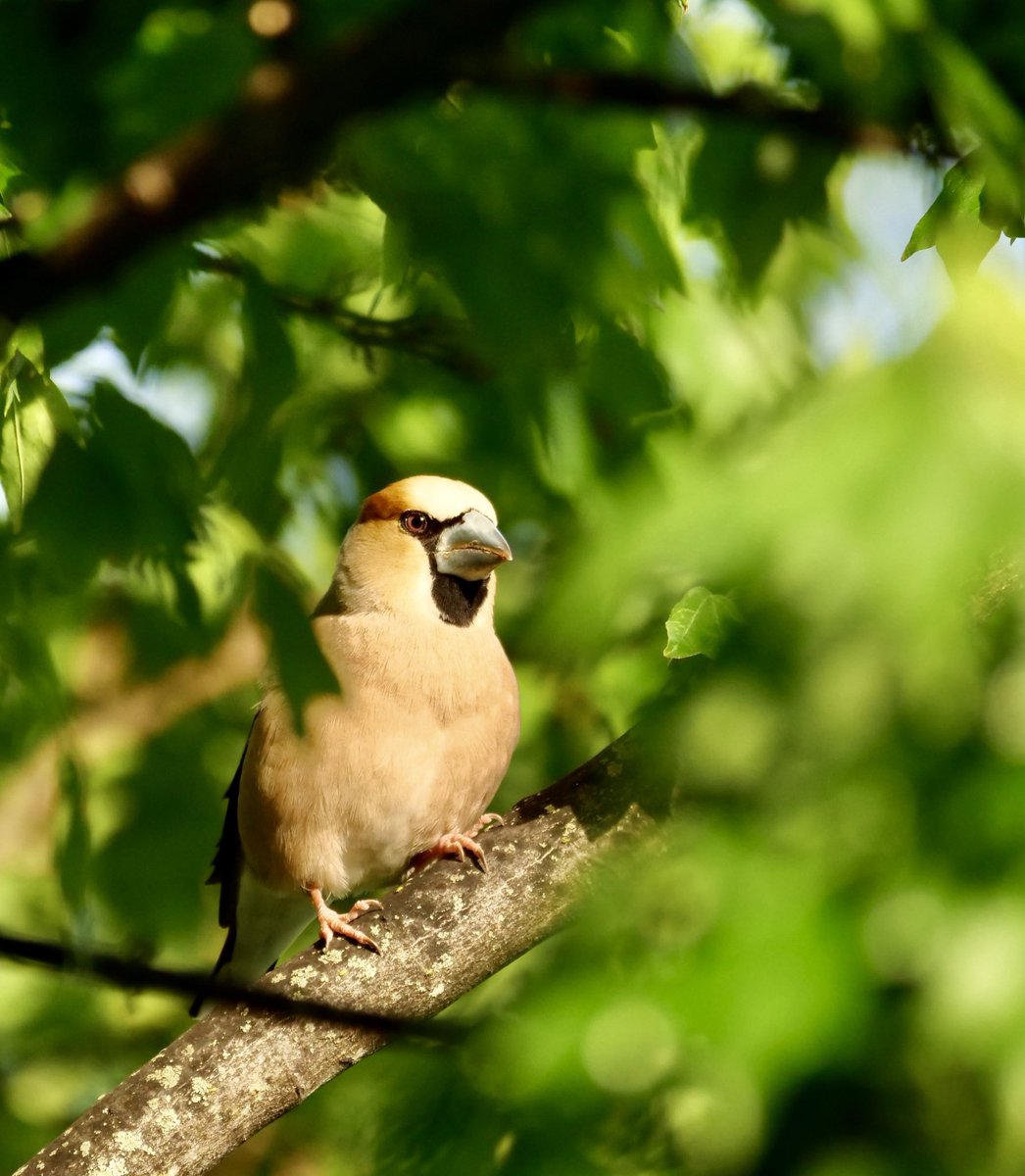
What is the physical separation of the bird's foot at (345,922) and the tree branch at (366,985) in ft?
0.07

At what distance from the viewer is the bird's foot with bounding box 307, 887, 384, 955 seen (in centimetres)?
295

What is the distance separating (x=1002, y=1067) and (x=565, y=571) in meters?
0.46

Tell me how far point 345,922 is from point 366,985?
307 mm

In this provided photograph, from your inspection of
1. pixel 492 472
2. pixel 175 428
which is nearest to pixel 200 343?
pixel 492 472

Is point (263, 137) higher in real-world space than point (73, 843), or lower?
higher

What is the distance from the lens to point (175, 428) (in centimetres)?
183

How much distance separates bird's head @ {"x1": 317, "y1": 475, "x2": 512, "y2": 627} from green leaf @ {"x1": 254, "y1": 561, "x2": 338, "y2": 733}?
2667mm

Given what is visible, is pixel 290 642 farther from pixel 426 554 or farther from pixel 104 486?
pixel 426 554

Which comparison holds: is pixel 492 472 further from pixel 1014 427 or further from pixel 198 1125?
pixel 1014 427

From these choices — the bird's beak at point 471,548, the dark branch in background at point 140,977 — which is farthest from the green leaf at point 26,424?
the bird's beak at point 471,548

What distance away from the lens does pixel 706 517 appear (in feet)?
3.11

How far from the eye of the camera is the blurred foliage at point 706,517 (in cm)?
95

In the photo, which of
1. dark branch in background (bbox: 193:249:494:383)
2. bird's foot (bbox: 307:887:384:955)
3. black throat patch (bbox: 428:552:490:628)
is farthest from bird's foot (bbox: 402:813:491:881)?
dark branch in background (bbox: 193:249:494:383)

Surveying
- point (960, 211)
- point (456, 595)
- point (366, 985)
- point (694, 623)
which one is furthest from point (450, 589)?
point (960, 211)
